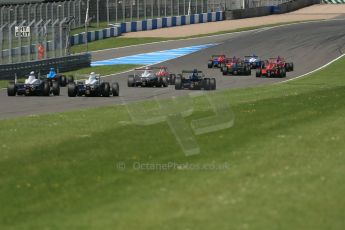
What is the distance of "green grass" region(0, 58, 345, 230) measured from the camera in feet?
31.6

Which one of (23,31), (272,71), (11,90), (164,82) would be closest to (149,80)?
(164,82)

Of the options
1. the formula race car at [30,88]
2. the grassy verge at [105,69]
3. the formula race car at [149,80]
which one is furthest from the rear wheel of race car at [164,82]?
the grassy verge at [105,69]

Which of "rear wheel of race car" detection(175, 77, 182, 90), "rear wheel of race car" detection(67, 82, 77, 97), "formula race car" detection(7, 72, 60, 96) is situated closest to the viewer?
"rear wheel of race car" detection(67, 82, 77, 97)

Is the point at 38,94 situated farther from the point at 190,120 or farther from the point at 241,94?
the point at 190,120

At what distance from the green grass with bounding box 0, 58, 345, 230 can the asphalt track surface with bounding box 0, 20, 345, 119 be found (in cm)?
838

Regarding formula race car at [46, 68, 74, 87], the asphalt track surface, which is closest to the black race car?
the asphalt track surface

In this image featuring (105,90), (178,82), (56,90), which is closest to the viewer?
(105,90)

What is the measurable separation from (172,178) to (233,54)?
4279cm

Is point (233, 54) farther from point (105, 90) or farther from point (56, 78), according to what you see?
point (105, 90)

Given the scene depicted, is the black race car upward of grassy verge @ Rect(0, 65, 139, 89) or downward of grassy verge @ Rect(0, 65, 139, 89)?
upward

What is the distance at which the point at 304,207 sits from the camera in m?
9.97

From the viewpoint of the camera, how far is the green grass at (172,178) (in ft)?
31.6

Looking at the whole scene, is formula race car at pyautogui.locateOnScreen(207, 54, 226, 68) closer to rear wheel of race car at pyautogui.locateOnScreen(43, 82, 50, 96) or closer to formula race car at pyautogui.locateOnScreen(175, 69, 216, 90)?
formula race car at pyautogui.locateOnScreen(175, 69, 216, 90)

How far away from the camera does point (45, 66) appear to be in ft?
141
